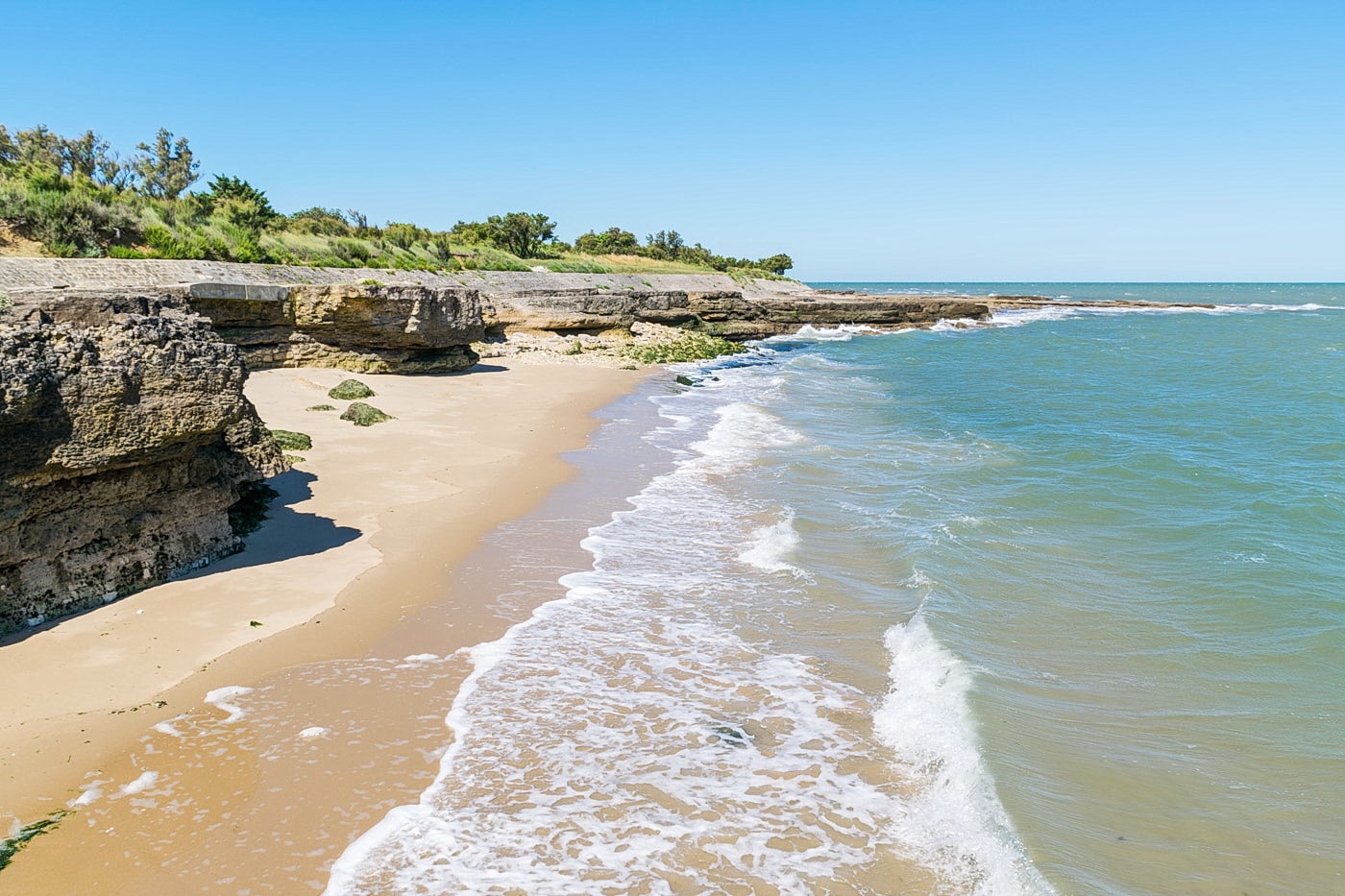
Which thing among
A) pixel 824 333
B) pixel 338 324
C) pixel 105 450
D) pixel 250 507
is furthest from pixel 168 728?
pixel 824 333

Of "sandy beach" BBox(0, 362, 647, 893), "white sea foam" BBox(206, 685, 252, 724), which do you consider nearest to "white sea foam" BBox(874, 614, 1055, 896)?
"sandy beach" BBox(0, 362, 647, 893)

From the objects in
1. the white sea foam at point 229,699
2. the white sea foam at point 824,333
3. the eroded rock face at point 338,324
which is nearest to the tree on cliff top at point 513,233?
the white sea foam at point 824,333

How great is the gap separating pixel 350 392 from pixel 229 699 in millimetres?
13021

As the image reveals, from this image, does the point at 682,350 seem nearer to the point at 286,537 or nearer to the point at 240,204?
the point at 240,204

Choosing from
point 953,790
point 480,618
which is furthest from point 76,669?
point 953,790

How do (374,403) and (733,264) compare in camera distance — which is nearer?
(374,403)

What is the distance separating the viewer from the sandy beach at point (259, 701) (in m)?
Result: 4.48

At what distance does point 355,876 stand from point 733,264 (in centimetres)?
8293

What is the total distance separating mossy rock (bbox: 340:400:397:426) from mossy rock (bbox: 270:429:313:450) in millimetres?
2124

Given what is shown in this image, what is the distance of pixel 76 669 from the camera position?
20.4 ft

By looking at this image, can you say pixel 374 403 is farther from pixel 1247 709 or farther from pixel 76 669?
pixel 1247 709

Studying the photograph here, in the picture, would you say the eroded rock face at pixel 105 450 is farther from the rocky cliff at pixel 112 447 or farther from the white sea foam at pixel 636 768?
the white sea foam at pixel 636 768

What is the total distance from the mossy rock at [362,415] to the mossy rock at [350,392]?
1.98 m

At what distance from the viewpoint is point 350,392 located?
1812 centimetres
